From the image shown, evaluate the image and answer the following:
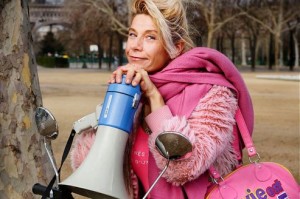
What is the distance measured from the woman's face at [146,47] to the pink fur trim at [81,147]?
0.28m

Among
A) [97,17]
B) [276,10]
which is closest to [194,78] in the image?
[97,17]

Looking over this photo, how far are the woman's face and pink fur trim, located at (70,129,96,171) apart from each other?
276mm

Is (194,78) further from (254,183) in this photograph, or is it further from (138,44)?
(254,183)

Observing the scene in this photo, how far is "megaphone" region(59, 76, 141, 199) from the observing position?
1759 millimetres

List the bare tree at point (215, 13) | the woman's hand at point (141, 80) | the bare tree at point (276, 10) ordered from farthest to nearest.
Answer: the bare tree at point (276, 10), the bare tree at point (215, 13), the woman's hand at point (141, 80)

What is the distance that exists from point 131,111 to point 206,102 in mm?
252

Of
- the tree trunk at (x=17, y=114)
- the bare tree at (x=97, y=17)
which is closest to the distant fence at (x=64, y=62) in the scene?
the bare tree at (x=97, y=17)

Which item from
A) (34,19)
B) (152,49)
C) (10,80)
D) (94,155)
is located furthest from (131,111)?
(34,19)

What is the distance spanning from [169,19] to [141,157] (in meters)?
0.45

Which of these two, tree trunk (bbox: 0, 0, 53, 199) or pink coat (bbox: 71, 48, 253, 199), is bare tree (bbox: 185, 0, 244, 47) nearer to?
tree trunk (bbox: 0, 0, 53, 199)

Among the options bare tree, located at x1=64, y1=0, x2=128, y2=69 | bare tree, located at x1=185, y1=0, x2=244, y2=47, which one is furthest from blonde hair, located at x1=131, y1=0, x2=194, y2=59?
bare tree, located at x1=64, y1=0, x2=128, y2=69

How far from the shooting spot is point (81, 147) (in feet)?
7.03

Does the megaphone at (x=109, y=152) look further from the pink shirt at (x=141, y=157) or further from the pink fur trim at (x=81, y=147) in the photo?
the pink fur trim at (x=81, y=147)

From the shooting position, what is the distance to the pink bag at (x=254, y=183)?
191cm
